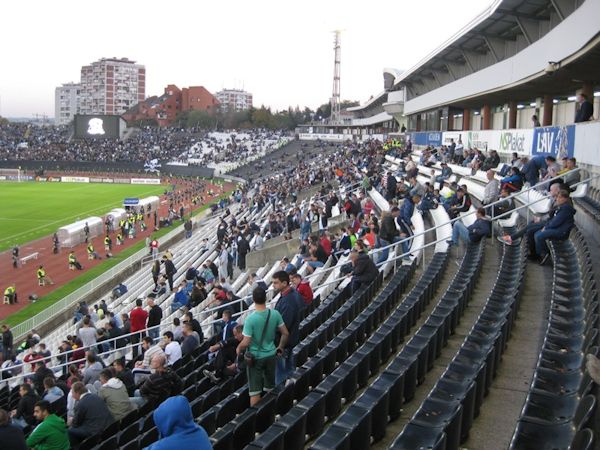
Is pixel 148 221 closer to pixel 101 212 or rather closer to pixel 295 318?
pixel 101 212

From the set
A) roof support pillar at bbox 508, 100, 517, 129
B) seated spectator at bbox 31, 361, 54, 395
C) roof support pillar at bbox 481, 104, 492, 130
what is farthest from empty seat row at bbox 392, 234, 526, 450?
roof support pillar at bbox 481, 104, 492, 130

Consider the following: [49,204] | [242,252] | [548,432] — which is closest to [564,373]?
[548,432]

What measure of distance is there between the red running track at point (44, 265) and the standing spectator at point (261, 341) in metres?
20.0

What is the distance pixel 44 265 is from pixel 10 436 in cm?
2847

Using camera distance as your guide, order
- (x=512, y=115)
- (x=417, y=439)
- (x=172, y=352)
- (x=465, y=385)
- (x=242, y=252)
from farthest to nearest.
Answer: (x=512, y=115)
(x=242, y=252)
(x=172, y=352)
(x=465, y=385)
(x=417, y=439)

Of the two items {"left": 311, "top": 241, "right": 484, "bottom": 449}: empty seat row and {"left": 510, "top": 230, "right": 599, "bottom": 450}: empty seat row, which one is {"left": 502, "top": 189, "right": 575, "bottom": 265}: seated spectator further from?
{"left": 311, "top": 241, "right": 484, "bottom": 449}: empty seat row

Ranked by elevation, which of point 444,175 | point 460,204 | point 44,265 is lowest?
point 44,265

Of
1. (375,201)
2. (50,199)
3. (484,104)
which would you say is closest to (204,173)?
(50,199)

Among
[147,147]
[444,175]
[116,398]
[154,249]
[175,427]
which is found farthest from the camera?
[147,147]

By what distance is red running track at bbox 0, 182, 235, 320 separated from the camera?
26.9 metres

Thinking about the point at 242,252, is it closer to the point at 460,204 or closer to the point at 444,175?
the point at 444,175

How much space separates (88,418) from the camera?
693cm

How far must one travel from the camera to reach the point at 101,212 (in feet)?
168

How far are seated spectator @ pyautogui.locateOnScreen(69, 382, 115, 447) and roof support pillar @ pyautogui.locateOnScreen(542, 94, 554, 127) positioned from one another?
2206 centimetres
